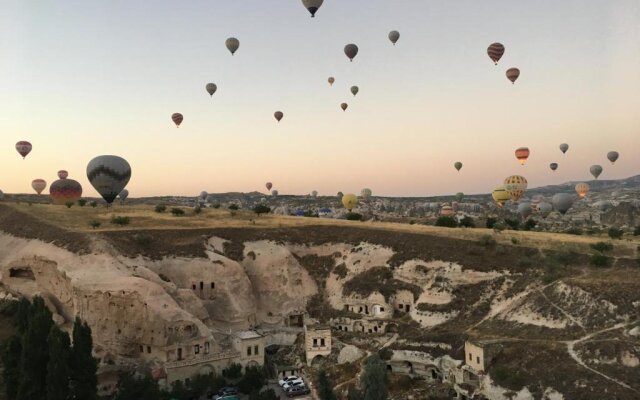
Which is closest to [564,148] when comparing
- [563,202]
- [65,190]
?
[563,202]

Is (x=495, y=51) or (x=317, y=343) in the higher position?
(x=495, y=51)

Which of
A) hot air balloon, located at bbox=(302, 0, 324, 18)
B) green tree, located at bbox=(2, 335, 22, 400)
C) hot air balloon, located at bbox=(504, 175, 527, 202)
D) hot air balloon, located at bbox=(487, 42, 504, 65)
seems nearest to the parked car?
green tree, located at bbox=(2, 335, 22, 400)

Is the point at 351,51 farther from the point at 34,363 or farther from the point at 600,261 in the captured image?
the point at 34,363

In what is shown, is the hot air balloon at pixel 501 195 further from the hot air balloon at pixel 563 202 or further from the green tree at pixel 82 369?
the green tree at pixel 82 369

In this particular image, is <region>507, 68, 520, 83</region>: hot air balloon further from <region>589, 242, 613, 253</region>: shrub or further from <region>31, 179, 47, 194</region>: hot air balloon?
<region>31, 179, 47, 194</region>: hot air balloon

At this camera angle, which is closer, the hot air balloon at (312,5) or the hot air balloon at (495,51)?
the hot air balloon at (312,5)

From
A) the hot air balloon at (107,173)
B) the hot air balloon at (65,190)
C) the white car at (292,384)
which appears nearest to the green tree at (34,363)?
the white car at (292,384)

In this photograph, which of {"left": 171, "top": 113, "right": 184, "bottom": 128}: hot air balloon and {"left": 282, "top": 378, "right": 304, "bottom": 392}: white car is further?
{"left": 171, "top": 113, "right": 184, "bottom": 128}: hot air balloon
